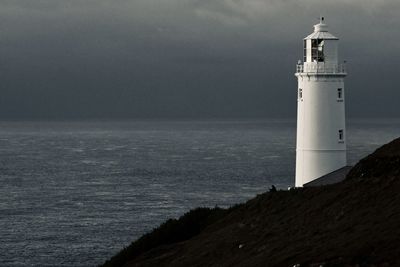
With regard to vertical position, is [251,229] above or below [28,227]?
above

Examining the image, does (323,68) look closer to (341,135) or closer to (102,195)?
(341,135)

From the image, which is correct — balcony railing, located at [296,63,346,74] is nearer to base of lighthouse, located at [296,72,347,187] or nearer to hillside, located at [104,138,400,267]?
base of lighthouse, located at [296,72,347,187]

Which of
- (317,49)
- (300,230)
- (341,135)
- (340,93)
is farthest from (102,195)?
(300,230)

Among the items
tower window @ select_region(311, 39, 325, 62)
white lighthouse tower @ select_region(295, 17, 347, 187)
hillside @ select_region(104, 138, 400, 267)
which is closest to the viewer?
hillside @ select_region(104, 138, 400, 267)

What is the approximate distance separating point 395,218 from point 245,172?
9721 cm

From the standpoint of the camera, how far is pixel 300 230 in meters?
24.6

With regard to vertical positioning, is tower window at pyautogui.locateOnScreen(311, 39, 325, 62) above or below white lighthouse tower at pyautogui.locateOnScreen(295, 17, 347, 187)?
above

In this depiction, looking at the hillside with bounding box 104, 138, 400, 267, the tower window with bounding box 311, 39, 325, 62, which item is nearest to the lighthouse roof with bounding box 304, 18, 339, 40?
the tower window with bounding box 311, 39, 325, 62

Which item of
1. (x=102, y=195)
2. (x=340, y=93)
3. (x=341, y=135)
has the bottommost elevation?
(x=102, y=195)

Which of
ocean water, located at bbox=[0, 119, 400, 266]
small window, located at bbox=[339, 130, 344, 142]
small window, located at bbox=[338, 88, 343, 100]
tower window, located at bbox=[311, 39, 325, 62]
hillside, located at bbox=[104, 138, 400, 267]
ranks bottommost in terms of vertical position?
ocean water, located at bbox=[0, 119, 400, 266]

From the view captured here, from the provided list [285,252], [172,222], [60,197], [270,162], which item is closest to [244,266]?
[285,252]

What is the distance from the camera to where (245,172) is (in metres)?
118

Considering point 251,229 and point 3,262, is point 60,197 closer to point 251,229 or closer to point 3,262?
point 3,262

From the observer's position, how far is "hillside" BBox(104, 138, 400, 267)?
2000 centimetres
